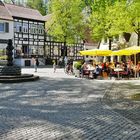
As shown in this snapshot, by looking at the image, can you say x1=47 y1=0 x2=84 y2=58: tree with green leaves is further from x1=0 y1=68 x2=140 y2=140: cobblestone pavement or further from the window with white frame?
x1=0 y1=68 x2=140 y2=140: cobblestone pavement

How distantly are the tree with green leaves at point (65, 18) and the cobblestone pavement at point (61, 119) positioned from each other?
34221 millimetres

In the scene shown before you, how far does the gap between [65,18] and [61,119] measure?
40.2 m

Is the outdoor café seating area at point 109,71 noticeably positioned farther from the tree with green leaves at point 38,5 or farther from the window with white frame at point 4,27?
the tree with green leaves at point 38,5

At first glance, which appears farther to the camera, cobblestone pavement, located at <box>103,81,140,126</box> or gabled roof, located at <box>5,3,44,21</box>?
gabled roof, located at <box>5,3,44,21</box>

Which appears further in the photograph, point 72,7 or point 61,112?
point 72,7

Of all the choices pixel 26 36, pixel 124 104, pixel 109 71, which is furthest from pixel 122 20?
pixel 26 36

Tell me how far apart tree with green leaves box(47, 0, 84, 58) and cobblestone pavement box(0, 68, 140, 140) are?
34221 mm

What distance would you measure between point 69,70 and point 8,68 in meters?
9.96

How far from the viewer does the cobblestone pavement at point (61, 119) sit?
9.19 metres

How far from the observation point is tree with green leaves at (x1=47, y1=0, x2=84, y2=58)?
50.7m

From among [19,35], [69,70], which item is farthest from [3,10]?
[69,70]

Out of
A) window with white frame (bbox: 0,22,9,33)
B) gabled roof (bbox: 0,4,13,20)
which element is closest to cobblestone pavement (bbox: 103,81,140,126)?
window with white frame (bbox: 0,22,9,33)

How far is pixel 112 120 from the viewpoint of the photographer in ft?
36.6

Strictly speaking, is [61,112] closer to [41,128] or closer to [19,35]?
[41,128]
